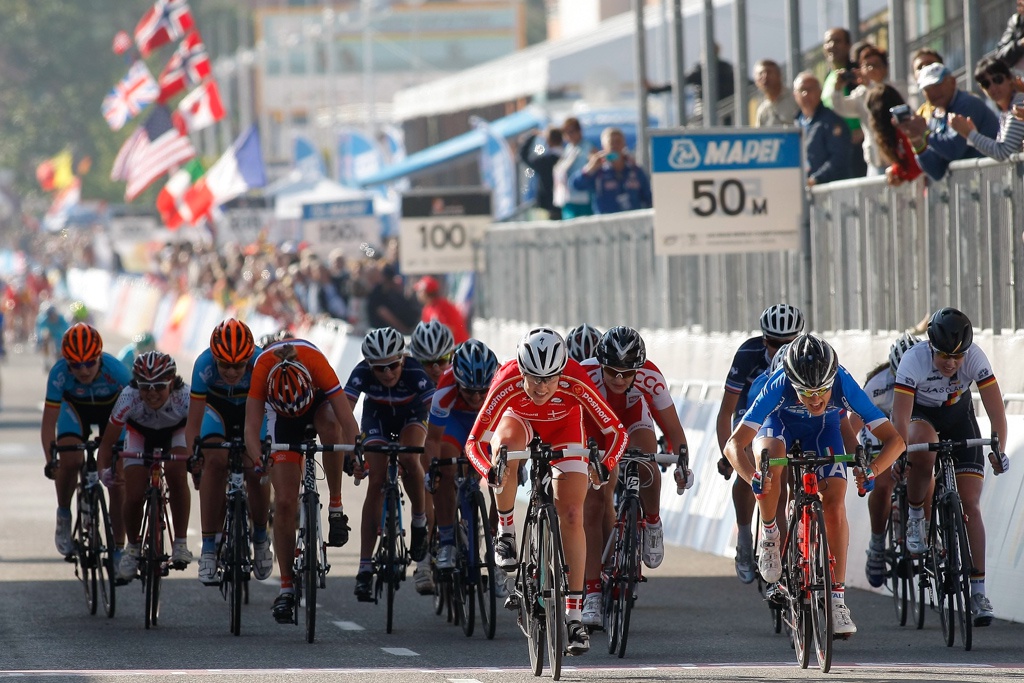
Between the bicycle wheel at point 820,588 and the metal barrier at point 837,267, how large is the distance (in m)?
4.61

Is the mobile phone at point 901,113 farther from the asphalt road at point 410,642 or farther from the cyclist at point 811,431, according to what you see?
the cyclist at point 811,431

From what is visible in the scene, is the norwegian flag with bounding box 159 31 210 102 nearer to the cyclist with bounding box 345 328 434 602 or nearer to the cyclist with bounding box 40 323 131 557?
the cyclist with bounding box 40 323 131 557

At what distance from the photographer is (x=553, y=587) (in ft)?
32.8

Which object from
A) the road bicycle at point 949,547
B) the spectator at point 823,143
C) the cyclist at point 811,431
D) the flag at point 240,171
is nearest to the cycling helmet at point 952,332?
the road bicycle at point 949,547

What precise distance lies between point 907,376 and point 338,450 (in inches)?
121

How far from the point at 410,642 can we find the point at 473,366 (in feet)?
4.98

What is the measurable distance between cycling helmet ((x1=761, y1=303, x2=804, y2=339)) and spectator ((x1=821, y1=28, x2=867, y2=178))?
199 inches

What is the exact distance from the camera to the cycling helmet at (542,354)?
10.1m

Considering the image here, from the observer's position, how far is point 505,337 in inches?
1029

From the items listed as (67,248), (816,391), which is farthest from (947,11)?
(67,248)

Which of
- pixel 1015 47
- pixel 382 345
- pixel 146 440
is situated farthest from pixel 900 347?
pixel 146 440

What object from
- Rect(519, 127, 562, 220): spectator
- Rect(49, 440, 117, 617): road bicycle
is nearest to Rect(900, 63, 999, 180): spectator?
Rect(49, 440, 117, 617): road bicycle

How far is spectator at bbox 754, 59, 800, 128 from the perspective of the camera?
18.2 metres

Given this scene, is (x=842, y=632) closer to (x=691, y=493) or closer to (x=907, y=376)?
(x=907, y=376)
